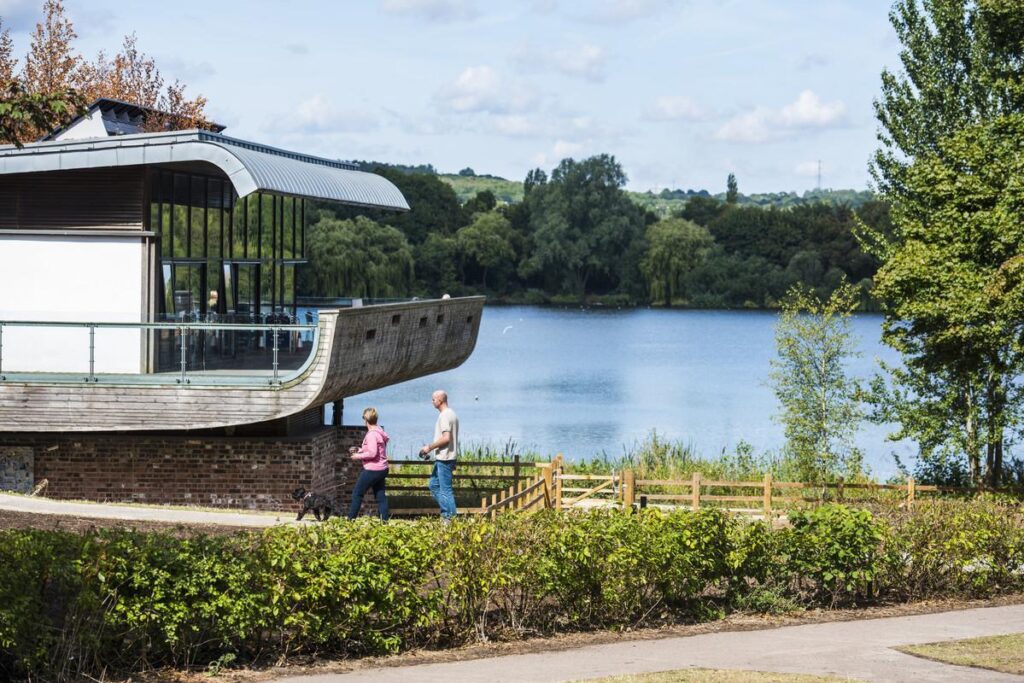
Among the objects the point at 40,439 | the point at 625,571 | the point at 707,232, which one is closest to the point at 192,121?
the point at 40,439

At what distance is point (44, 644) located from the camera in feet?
32.8

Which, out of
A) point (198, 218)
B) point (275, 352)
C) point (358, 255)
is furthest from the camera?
point (358, 255)

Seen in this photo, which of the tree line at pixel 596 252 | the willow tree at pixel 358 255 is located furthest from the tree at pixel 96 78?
the tree line at pixel 596 252

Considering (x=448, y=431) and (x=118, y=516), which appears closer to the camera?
(x=448, y=431)

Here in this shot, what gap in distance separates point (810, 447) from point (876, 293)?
25.6 ft

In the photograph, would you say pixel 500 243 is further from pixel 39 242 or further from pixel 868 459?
pixel 39 242

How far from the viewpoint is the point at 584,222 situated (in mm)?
121875

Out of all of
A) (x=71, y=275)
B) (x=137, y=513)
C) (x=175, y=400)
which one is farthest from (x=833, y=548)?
(x=71, y=275)

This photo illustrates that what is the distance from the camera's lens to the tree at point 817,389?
32875 mm

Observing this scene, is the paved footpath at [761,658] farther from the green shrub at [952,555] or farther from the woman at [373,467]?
Answer: the woman at [373,467]

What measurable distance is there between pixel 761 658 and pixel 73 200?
48.3 feet

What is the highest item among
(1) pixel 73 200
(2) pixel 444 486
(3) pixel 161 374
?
(1) pixel 73 200

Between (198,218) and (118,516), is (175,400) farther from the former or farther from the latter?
(198,218)

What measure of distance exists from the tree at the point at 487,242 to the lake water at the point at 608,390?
6.69m
